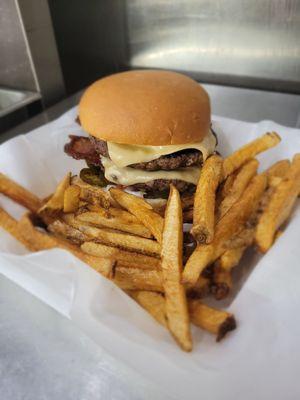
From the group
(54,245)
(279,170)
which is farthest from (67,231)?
(279,170)

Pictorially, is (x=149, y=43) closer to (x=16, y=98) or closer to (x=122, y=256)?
(x=16, y=98)

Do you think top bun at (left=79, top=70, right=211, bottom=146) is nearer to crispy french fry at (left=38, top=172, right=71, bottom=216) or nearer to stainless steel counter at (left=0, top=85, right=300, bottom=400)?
crispy french fry at (left=38, top=172, right=71, bottom=216)

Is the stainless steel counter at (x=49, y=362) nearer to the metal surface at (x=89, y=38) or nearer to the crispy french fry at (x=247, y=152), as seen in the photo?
the crispy french fry at (x=247, y=152)

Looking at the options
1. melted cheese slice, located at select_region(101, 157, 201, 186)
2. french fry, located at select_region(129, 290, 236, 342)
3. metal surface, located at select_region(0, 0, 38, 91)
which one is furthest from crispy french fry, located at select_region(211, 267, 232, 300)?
metal surface, located at select_region(0, 0, 38, 91)

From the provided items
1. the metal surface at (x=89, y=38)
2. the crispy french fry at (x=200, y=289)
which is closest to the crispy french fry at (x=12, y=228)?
the crispy french fry at (x=200, y=289)

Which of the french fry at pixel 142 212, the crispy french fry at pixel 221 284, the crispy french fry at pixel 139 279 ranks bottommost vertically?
the crispy french fry at pixel 221 284

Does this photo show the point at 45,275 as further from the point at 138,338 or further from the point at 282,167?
the point at 282,167
